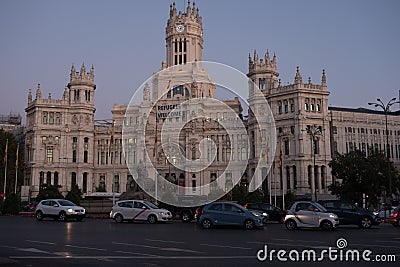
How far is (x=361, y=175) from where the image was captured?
6312cm

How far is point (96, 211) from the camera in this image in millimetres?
52188

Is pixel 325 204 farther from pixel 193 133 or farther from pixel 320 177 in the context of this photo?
pixel 193 133

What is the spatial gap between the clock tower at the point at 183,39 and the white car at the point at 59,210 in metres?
85.2

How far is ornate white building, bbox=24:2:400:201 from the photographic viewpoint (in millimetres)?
89188

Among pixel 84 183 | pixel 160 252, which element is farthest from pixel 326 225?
pixel 84 183

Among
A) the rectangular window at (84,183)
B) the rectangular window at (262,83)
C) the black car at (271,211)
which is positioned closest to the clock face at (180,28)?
the rectangular window at (262,83)

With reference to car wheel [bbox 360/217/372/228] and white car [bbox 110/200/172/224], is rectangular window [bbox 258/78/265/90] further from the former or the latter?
car wheel [bbox 360/217/372/228]

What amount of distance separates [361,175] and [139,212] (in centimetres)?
3682

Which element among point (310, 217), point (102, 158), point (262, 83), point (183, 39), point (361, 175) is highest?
point (183, 39)

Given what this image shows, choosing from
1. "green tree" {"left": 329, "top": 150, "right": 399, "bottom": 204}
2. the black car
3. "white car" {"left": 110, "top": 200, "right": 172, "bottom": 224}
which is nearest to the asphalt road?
"white car" {"left": 110, "top": 200, "right": 172, "bottom": 224}

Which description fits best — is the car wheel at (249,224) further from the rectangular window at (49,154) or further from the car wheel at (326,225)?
the rectangular window at (49,154)

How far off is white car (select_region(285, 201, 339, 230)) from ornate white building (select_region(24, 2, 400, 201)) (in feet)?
181

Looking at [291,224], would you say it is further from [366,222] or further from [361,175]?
[361,175]

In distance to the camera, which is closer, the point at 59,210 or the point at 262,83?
the point at 59,210
